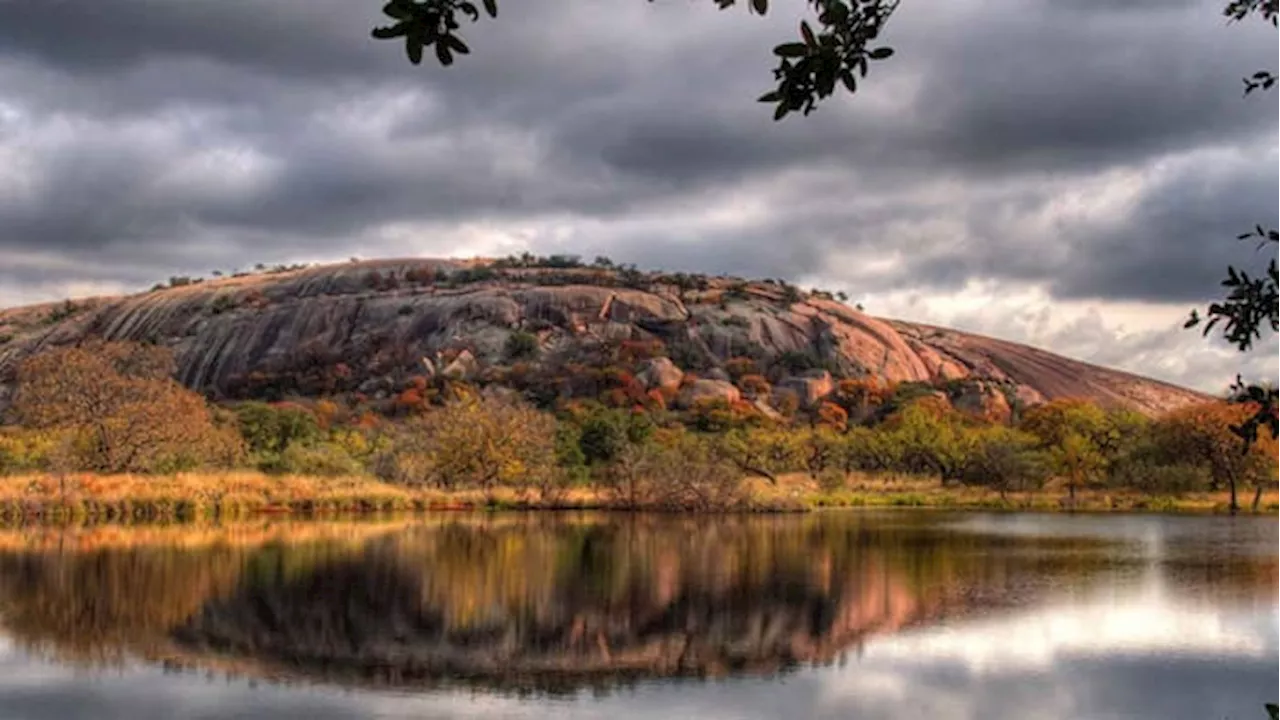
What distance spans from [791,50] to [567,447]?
58791 mm

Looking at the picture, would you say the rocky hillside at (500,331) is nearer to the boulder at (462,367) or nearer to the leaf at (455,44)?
the boulder at (462,367)

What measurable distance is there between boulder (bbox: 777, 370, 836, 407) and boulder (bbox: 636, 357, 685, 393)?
10632 millimetres

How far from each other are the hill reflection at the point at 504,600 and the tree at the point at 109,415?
1335 centimetres

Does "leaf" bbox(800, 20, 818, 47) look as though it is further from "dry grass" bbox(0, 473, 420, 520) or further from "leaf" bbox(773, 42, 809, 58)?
"dry grass" bbox(0, 473, 420, 520)

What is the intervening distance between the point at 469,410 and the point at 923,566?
31.7 meters

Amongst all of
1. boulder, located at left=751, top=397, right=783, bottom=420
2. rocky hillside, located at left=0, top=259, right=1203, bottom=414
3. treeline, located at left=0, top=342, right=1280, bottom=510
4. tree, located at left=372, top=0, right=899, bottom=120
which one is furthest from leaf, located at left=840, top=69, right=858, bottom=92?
rocky hillside, located at left=0, top=259, right=1203, bottom=414

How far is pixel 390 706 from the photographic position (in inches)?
618

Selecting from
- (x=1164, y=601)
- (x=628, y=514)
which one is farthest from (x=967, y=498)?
(x=1164, y=601)

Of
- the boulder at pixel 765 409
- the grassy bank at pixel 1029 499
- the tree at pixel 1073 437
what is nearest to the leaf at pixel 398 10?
the grassy bank at pixel 1029 499

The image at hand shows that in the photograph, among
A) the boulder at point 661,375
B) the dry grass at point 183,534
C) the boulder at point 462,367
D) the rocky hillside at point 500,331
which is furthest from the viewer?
the rocky hillside at point 500,331

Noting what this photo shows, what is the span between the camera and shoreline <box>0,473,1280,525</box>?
42938mm

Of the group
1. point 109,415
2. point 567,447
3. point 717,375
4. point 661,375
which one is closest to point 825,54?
point 109,415

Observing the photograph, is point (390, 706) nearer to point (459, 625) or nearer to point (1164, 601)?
point (459, 625)

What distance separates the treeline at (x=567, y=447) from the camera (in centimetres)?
4900
